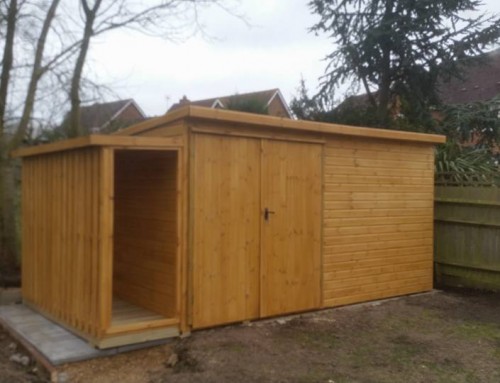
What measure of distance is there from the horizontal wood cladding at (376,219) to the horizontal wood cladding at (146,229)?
2105 millimetres

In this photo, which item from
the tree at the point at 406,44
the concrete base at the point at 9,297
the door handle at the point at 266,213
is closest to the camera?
the door handle at the point at 266,213

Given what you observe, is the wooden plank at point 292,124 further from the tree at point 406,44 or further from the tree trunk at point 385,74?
the tree at point 406,44

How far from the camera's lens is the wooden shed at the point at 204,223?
5.24m

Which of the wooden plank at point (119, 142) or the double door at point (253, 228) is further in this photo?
the double door at point (253, 228)

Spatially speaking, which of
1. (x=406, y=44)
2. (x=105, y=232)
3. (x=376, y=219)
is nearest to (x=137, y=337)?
(x=105, y=232)

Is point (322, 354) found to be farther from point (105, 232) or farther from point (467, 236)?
point (467, 236)

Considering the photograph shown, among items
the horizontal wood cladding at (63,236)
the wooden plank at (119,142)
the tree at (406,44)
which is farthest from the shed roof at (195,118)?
the tree at (406,44)

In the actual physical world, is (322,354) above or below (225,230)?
below

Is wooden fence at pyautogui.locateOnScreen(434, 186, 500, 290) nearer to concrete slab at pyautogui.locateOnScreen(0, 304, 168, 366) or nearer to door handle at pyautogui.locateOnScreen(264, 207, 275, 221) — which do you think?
door handle at pyautogui.locateOnScreen(264, 207, 275, 221)

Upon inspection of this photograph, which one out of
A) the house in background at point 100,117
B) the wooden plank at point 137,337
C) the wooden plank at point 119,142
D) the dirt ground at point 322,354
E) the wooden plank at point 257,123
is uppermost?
the house in background at point 100,117

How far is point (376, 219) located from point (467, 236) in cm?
202

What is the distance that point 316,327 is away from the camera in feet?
20.0

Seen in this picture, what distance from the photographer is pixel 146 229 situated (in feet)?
19.9

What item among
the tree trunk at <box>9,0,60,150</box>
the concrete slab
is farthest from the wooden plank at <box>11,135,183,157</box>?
the tree trunk at <box>9,0,60,150</box>
